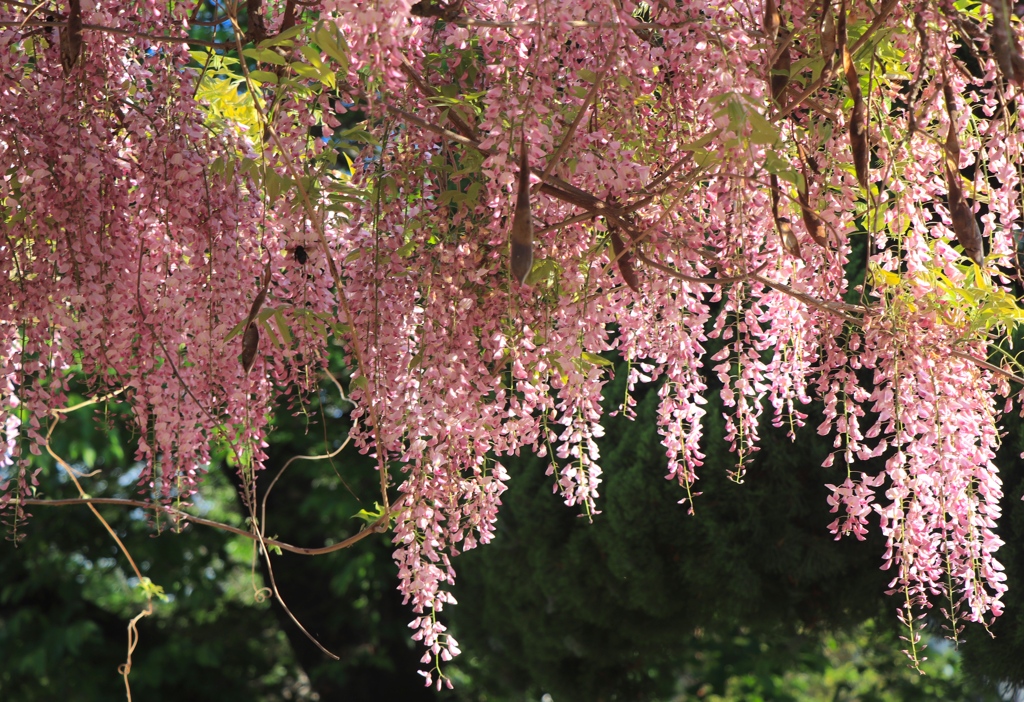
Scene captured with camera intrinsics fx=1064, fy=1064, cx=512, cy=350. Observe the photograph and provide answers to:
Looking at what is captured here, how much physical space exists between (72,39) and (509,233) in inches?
28.6

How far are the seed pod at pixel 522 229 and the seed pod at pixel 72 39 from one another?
2.47 ft

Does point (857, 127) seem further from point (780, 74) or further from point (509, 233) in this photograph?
point (509, 233)

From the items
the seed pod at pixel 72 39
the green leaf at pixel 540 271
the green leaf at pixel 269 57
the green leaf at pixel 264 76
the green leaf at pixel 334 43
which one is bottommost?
the green leaf at pixel 540 271

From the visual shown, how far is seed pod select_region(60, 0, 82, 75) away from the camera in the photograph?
5.15 feet

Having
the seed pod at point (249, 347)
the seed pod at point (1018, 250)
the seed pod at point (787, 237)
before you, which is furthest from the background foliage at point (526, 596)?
the seed pod at point (787, 237)

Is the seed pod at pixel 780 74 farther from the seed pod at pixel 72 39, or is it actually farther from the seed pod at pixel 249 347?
the seed pod at pixel 72 39

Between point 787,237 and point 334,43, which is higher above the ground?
point 334,43

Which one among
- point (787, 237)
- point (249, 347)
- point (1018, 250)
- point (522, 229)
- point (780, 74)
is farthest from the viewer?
point (1018, 250)

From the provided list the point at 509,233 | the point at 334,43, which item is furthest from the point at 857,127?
the point at 334,43

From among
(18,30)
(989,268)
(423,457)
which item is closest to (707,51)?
(989,268)

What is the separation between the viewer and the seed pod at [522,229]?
1236 mm

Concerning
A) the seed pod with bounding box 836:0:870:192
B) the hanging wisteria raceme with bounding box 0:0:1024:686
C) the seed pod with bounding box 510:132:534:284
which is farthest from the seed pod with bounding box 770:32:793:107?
the seed pod with bounding box 510:132:534:284

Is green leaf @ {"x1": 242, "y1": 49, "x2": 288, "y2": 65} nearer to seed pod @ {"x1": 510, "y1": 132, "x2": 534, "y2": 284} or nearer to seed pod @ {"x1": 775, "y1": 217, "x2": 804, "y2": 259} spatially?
seed pod @ {"x1": 510, "y1": 132, "x2": 534, "y2": 284}

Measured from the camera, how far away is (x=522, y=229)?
1246 mm
